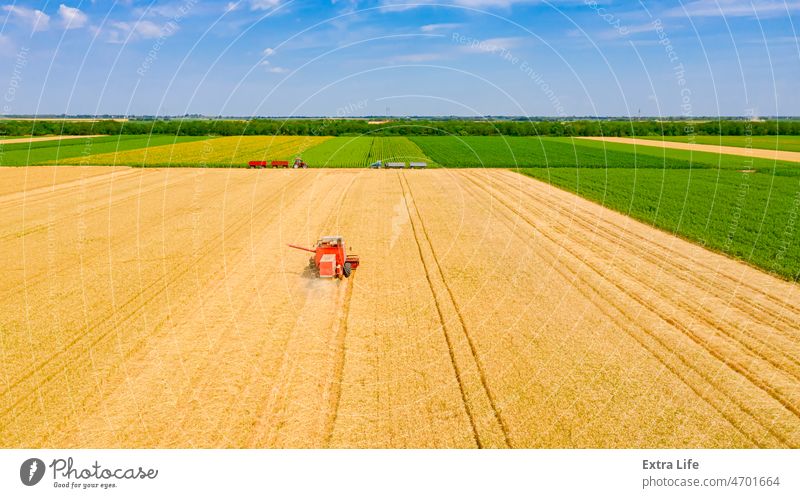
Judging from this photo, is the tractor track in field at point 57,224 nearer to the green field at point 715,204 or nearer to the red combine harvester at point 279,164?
the red combine harvester at point 279,164

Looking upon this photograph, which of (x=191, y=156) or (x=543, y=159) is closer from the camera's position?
(x=543, y=159)

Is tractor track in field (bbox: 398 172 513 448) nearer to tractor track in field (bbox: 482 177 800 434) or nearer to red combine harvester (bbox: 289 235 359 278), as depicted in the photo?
red combine harvester (bbox: 289 235 359 278)

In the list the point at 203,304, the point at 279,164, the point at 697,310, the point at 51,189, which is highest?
the point at 279,164

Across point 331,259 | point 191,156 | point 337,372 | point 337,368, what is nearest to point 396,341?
point 337,368

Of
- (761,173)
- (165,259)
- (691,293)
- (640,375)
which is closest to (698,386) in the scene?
(640,375)

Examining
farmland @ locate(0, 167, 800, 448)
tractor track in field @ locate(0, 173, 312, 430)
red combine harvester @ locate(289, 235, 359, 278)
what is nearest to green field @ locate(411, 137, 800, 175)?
farmland @ locate(0, 167, 800, 448)

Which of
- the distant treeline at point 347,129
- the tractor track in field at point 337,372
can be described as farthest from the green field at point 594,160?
the distant treeline at point 347,129

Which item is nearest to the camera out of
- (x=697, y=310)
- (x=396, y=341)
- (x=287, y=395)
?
(x=287, y=395)

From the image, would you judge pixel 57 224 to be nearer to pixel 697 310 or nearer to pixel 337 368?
pixel 337 368
